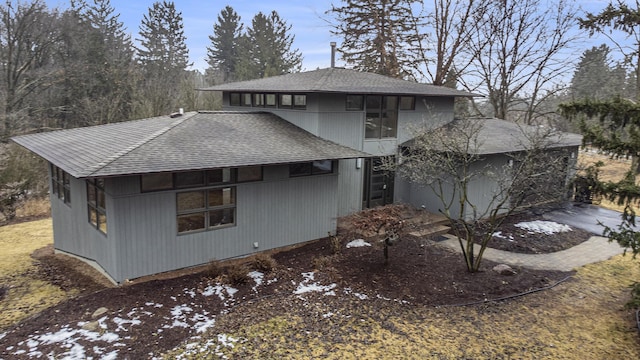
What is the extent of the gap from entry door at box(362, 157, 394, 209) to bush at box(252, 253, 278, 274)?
521 cm

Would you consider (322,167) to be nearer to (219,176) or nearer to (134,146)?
(219,176)

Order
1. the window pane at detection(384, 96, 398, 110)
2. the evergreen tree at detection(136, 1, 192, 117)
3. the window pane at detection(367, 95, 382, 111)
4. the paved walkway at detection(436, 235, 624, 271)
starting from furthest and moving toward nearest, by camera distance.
Answer: the evergreen tree at detection(136, 1, 192, 117) < the window pane at detection(384, 96, 398, 110) < the window pane at detection(367, 95, 382, 111) < the paved walkway at detection(436, 235, 624, 271)

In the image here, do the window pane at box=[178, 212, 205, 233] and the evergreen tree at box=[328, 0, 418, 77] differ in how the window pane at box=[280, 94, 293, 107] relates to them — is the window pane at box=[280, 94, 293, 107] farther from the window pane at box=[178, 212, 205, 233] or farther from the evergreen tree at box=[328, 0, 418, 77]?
the evergreen tree at box=[328, 0, 418, 77]

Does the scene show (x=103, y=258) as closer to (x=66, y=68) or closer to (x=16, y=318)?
(x=16, y=318)

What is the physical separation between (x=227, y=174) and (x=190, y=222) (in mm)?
1337

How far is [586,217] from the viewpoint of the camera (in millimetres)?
14578

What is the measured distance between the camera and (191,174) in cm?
862

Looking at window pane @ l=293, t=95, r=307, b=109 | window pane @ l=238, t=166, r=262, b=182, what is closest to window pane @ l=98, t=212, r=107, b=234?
window pane @ l=238, t=166, r=262, b=182

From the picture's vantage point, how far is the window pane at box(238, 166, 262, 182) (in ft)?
30.7

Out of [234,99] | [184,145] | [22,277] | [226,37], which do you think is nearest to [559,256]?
[184,145]

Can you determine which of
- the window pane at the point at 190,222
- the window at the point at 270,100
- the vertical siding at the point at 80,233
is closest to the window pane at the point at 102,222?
the vertical siding at the point at 80,233

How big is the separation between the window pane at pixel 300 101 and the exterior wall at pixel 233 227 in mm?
2664

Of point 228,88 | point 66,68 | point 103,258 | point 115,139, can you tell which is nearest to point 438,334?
point 103,258

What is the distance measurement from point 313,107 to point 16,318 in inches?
331
